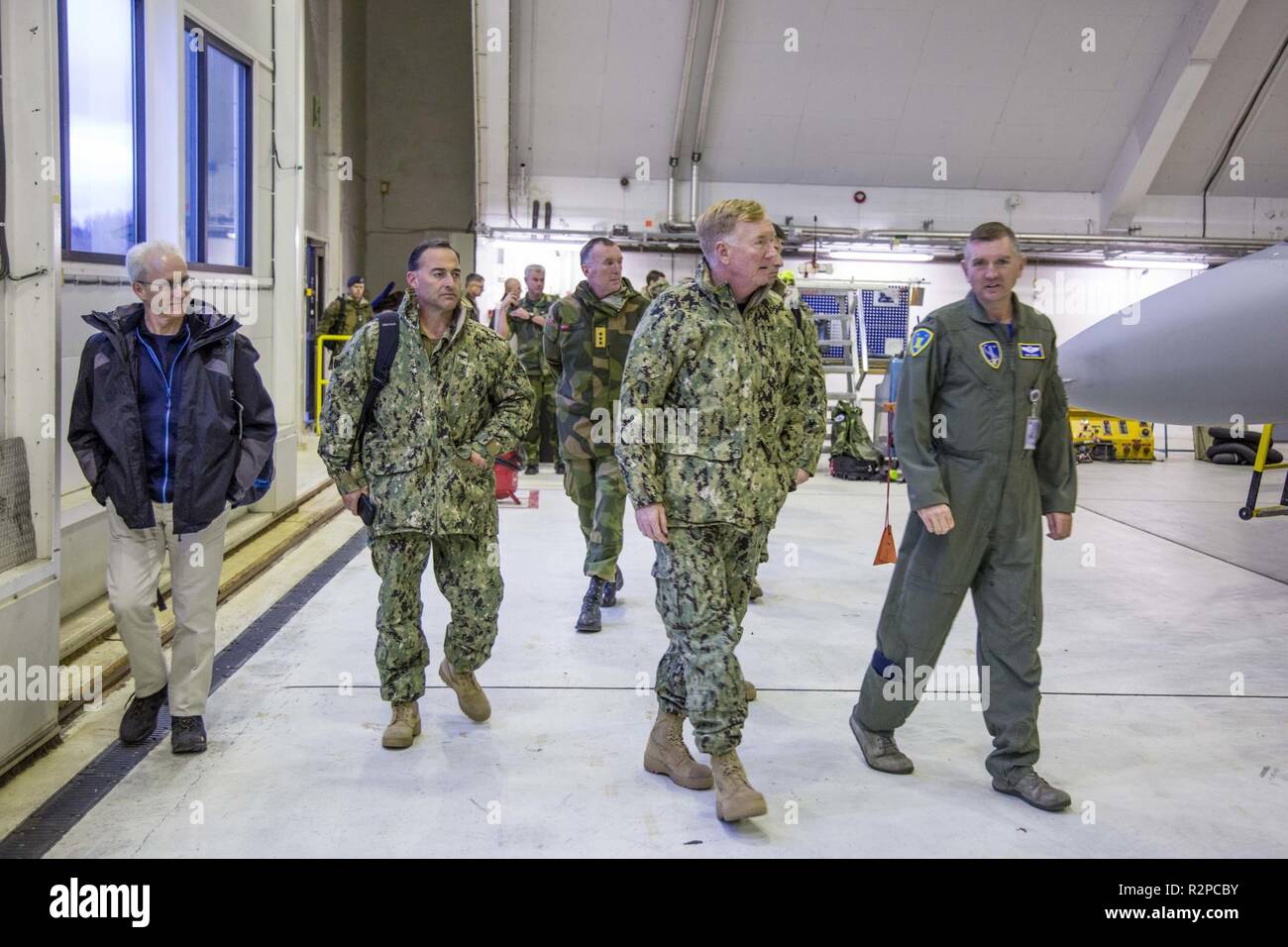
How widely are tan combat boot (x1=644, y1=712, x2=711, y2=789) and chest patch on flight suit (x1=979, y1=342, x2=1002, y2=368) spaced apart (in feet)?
4.91

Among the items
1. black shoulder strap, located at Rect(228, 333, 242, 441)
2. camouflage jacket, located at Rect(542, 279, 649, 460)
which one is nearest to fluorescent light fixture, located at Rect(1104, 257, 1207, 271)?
camouflage jacket, located at Rect(542, 279, 649, 460)

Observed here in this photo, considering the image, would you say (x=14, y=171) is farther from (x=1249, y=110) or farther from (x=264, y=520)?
(x=1249, y=110)

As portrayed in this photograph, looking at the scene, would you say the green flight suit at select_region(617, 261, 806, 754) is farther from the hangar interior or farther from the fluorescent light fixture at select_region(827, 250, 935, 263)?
the fluorescent light fixture at select_region(827, 250, 935, 263)

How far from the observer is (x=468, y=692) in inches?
167

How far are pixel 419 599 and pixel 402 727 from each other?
1.48ft

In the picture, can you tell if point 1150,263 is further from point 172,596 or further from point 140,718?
point 140,718

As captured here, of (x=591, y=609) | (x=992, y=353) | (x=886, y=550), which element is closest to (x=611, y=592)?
(x=591, y=609)

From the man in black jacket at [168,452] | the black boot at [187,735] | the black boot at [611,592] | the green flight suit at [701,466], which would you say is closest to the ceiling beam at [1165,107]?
the black boot at [611,592]

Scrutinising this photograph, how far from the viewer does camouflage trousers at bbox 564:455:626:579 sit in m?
5.71

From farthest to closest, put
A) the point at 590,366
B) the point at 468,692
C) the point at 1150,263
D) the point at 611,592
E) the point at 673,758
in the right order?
the point at 1150,263, the point at 611,592, the point at 590,366, the point at 468,692, the point at 673,758

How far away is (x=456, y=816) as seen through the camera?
3.41 metres

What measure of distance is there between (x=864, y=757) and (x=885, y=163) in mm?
12398

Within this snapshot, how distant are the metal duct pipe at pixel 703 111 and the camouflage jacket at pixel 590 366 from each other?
619 cm

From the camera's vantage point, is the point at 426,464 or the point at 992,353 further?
the point at 426,464
